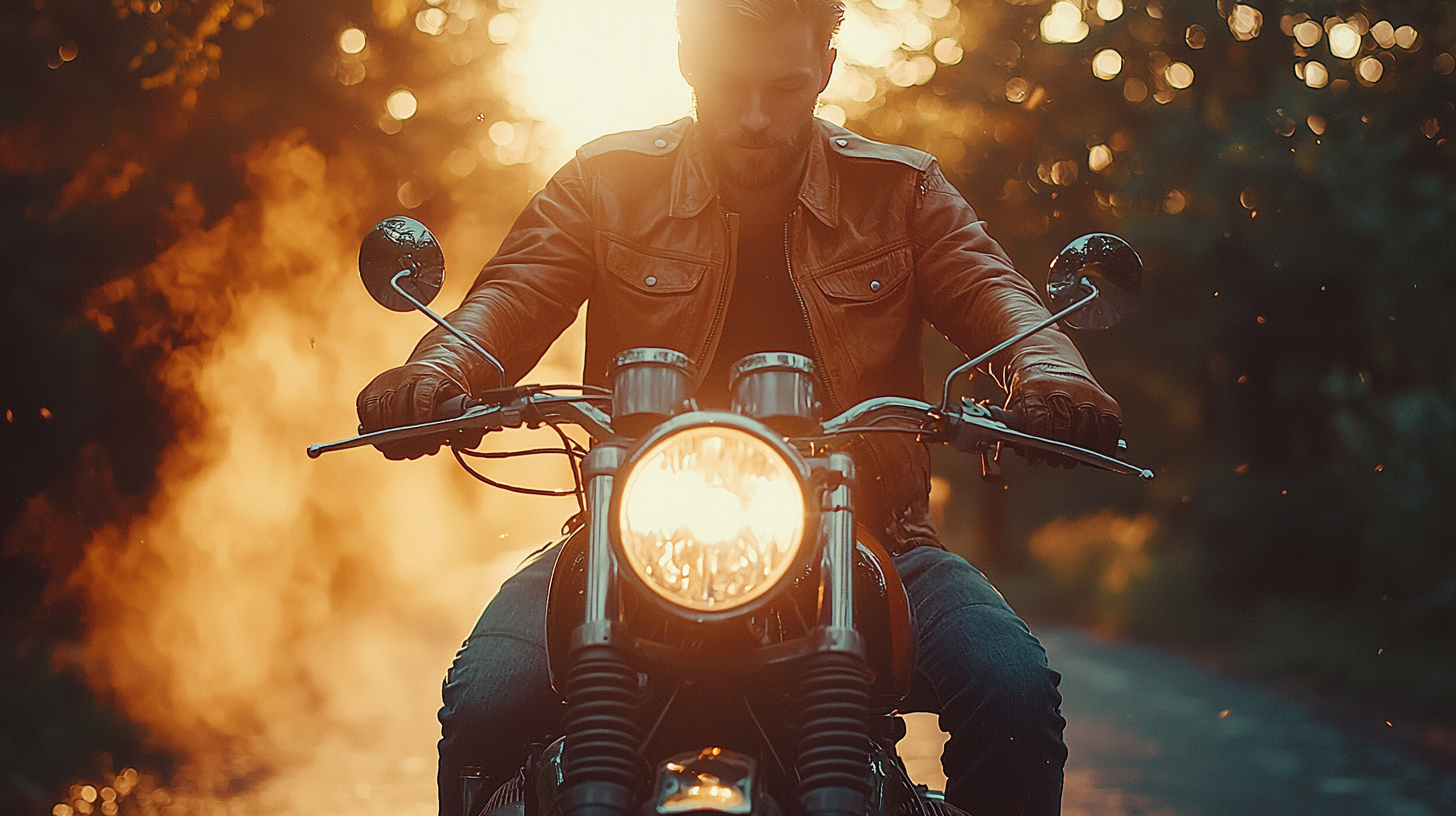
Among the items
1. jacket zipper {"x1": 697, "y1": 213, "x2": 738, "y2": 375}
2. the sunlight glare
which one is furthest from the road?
jacket zipper {"x1": 697, "y1": 213, "x2": 738, "y2": 375}

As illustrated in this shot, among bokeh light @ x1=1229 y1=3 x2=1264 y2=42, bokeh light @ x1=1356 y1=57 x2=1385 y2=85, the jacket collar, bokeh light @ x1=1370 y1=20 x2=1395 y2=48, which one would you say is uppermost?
bokeh light @ x1=1229 y1=3 x2=1264 y2=42

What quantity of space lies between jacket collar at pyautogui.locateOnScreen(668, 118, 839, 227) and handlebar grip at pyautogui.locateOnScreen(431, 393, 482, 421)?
979 millimetres

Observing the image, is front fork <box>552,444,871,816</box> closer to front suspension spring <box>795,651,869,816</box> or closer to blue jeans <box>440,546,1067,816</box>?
front suspension spring <box>795,651,869,816</box>

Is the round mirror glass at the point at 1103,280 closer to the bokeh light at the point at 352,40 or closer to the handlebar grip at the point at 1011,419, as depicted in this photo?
the handlebar grip at the point at 1011,419

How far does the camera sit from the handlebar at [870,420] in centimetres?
205

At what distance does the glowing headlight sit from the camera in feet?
5.52

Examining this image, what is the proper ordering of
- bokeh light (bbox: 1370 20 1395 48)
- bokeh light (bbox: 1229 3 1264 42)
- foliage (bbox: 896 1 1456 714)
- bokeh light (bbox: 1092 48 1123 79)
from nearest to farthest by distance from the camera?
foliage (bbox: 896 1 1456 714)
bokeh light (bbox: 1370 20 1395 48)
bokeh light (bbox: 1229 3 1264 42)
bokeh light (bbox: 1092 48 1123 79)

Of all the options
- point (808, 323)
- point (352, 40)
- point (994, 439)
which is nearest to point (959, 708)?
point (994, 439)

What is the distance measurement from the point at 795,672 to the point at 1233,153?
994cm

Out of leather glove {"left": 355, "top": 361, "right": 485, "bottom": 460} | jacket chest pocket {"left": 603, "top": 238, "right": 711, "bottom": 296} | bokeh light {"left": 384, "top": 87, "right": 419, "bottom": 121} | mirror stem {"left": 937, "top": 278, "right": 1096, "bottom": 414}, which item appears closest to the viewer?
mirror stem {"left": 937, "top": 278, "right": 1096, "bottom": 414}

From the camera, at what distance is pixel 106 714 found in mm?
6145

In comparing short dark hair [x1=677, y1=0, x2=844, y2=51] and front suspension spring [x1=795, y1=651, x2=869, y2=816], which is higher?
Answer: short dark hair [x1=677, y1=0, x2=844, y2=51]

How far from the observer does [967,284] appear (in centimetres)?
287

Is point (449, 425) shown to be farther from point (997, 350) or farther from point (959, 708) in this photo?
point (959, 708)
